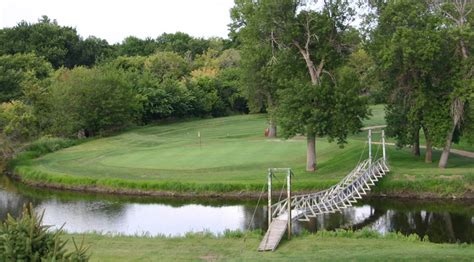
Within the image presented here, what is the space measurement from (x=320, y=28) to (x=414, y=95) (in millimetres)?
9439

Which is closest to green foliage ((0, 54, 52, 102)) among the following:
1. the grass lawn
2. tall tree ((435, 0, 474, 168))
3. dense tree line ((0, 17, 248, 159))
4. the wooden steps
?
dense tree line ((0, 17, 248, 159))

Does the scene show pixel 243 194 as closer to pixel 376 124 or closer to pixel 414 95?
pixel 414 95

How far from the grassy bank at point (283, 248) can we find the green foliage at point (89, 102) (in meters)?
42.9

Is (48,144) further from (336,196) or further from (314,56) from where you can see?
(336,196)

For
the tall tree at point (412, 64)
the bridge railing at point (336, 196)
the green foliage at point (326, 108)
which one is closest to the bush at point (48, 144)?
the green foliage at point (326, 108)

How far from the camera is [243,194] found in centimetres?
3975

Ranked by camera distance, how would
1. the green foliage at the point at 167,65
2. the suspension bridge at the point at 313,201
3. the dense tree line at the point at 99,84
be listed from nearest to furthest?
the suspension bridge at the point at 313,201 → the dense tree line at the point at 99,84 → the green foliage at the point at 167,65

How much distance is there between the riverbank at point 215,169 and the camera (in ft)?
130

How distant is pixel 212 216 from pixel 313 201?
24.3 feet

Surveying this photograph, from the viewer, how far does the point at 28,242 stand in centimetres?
1222

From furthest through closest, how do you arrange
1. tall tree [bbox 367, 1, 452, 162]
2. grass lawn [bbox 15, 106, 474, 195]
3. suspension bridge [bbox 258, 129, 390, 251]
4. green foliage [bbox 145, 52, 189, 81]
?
green foliage [bbox 145, 52, 189, 81]
grass lawn [bbox 15, 106, 474, 195]
tall tree [bbox 367, 1, 452, 162]
suspension bridge [bbox 258, 129, 390, 251]

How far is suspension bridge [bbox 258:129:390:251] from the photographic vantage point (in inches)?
1023

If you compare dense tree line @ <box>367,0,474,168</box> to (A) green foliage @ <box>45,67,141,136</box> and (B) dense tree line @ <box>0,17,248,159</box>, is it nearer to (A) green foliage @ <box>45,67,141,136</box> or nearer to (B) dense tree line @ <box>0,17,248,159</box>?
(B) dense tree line @ <box>0,17,248,159</box>

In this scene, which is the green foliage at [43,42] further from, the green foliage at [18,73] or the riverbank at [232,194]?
the riverbank at [232,194]
